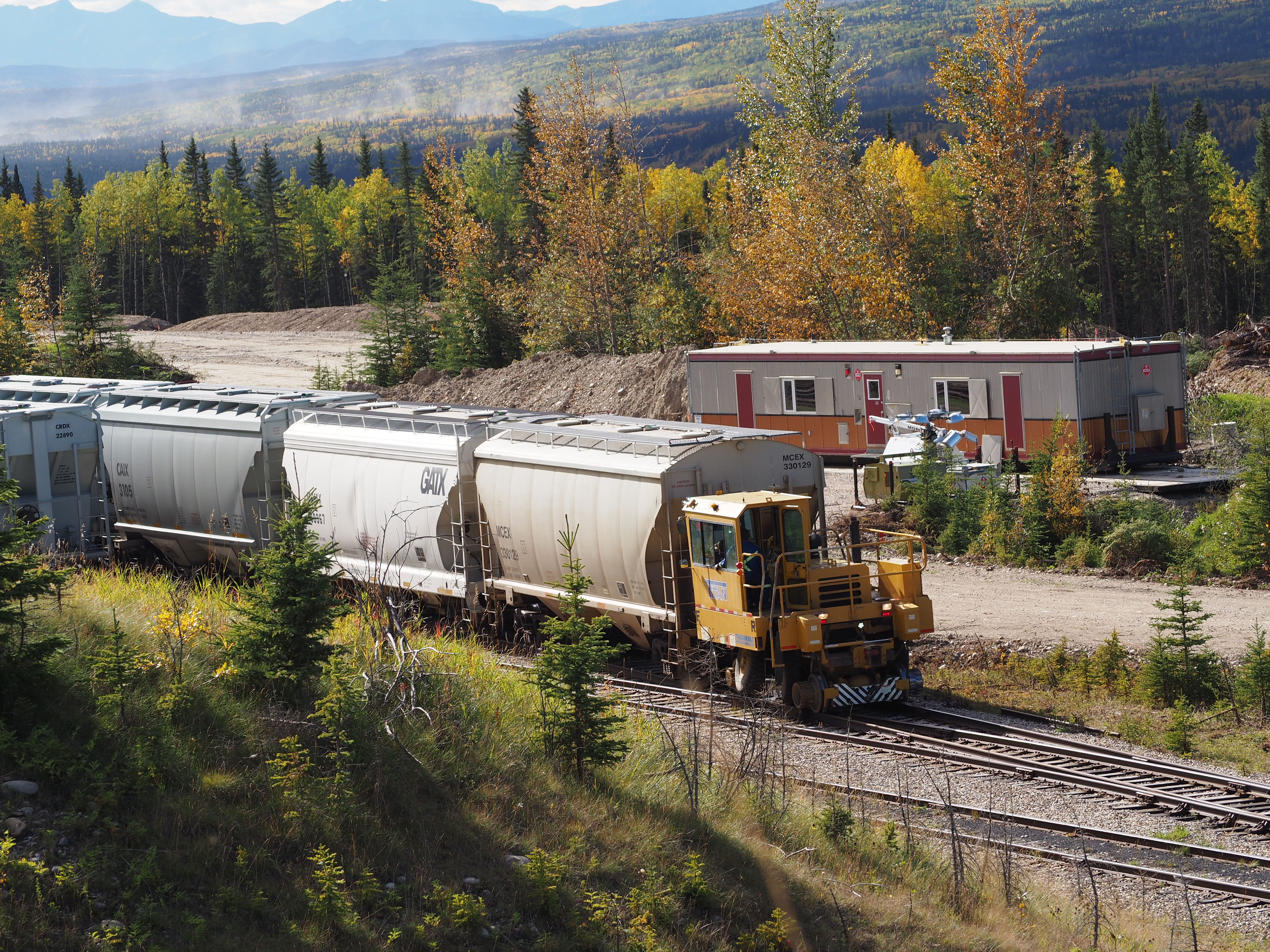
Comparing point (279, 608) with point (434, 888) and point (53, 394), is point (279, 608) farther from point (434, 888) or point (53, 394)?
point (53, 394)

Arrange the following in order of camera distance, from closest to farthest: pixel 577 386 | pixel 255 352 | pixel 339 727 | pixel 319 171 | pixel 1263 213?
pixel 339 727 → pixel 577 386 → pixel 255 352 → pixel 1263 213 → pixel 319 171

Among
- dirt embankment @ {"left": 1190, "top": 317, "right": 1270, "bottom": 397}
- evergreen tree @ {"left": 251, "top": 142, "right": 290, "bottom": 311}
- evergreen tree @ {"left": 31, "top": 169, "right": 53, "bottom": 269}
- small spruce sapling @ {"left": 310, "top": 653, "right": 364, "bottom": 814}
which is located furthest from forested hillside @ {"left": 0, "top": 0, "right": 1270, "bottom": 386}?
evergreen tree @ {"left": 31, "top": 169, "right": 53, "bottom": 269}

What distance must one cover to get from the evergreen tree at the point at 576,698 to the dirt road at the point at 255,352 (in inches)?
1945

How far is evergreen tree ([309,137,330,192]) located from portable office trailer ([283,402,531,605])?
113 meters

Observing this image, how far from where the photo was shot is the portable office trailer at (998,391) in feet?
94.5

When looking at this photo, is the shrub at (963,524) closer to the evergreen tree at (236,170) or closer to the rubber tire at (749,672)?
the rubber tire at (749,672)

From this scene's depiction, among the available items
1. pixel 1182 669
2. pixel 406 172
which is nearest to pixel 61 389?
pixel 1182 669

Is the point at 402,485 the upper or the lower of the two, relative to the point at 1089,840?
upper

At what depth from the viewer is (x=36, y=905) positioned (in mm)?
6848

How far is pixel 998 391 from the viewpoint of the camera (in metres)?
29.7

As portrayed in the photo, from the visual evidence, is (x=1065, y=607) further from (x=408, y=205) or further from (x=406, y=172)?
(x=406, y=172)

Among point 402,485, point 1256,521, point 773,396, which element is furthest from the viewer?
point 773,396

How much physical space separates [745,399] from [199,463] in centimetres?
1733

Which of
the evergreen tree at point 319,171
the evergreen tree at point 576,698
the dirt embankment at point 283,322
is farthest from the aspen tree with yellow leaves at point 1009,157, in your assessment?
the evergreen tree at point 319,171
